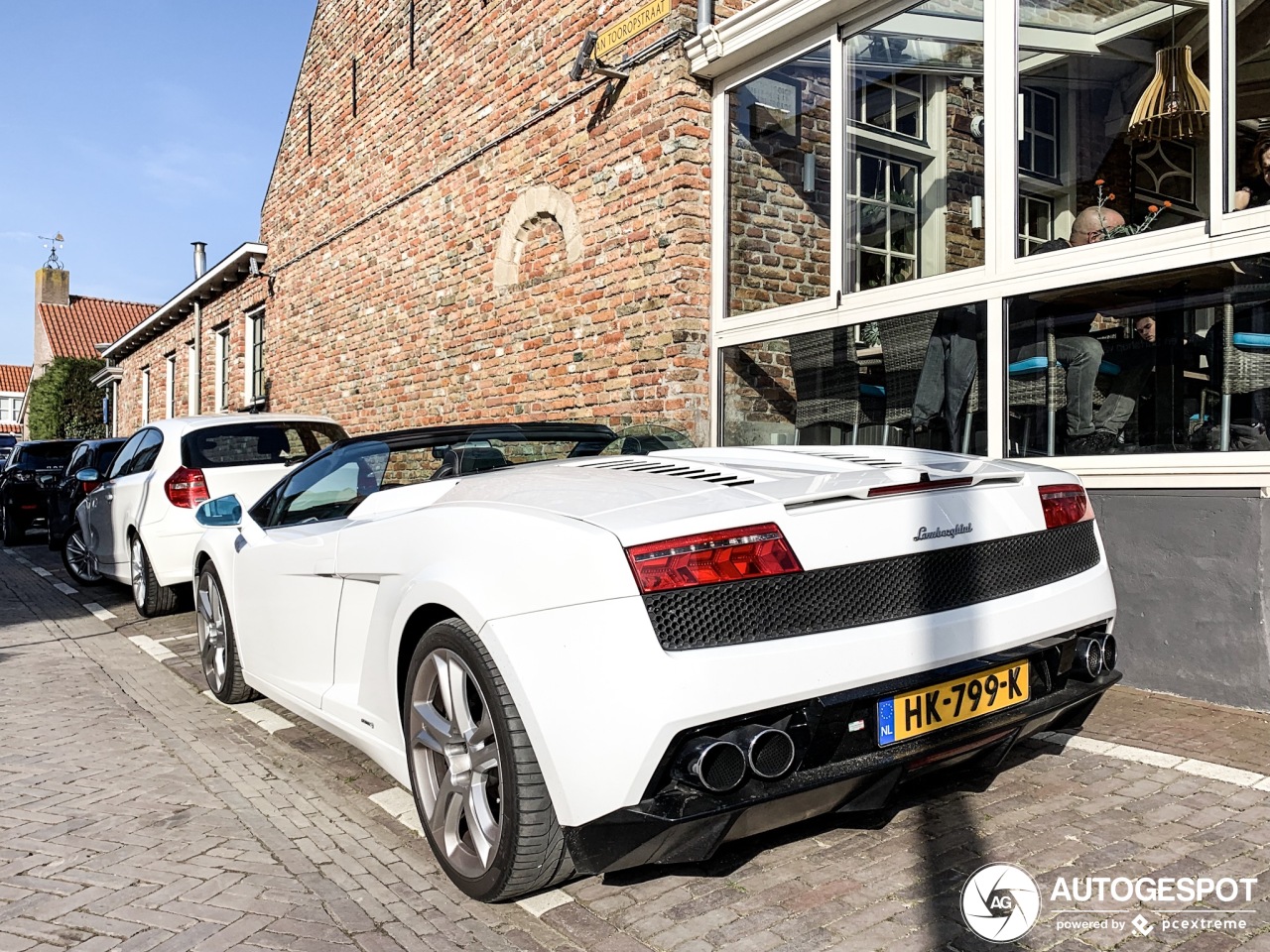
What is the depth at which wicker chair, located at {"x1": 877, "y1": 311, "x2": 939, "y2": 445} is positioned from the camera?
6.30 metres

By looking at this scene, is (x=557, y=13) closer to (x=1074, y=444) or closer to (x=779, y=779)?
(x=1074, y=444)

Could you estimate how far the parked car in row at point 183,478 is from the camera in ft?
25.5

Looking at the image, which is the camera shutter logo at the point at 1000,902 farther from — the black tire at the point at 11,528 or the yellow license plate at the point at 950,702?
the black tire at the point at 11,528

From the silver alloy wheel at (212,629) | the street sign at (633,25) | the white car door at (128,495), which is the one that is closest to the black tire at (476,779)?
the silver alloy wheel at (212,629)

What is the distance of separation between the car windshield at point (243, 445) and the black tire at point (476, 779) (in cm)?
516

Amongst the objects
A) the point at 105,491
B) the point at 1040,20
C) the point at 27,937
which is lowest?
the point at 27,937

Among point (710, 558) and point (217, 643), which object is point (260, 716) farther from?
point (710, 558)

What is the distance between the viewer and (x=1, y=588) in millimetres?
10312

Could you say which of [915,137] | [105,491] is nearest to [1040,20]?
[915,137]

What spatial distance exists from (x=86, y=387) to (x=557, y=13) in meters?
39.7

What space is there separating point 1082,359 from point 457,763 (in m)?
4.15

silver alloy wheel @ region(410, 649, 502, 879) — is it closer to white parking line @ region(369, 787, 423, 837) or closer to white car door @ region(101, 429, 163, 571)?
white parking line @ region(369, 787, 423, 837)

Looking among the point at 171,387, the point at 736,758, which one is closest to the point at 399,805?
the point at 736,758

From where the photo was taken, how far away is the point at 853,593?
8.43 feet
